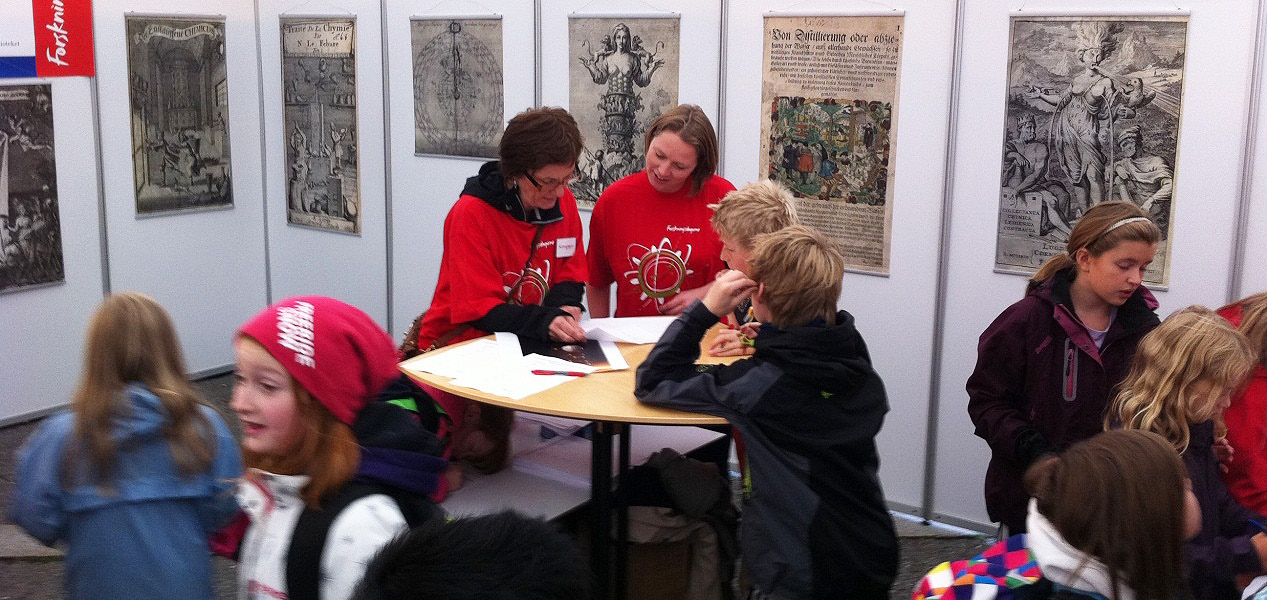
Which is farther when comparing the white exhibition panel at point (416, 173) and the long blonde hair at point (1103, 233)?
the white exhibition panel at point (416, 173)

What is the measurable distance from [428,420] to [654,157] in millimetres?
1231

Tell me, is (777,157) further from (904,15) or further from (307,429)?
(307,429)

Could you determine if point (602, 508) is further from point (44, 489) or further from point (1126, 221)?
point (1126, 221)

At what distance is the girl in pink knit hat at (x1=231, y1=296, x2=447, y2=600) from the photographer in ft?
5.59

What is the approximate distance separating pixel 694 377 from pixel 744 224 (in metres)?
0.68

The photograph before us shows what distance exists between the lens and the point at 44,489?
2.02m

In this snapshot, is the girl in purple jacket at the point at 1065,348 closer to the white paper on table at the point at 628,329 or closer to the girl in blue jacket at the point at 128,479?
the white paper on table at the point at 628,329

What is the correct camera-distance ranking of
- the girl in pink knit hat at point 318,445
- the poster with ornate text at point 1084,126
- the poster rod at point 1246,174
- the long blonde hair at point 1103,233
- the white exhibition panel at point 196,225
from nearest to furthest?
1. the girl in pink knit hat at point 318,445
2. the long blonde hair at point 1103,233
3. the poster rod at point 1246,174
4. the poster with ornate text at point 1084,126
5. the white exhibition panel at point 196,225

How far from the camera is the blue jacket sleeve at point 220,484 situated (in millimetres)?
2080

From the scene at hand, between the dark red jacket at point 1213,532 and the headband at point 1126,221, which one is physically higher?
the headband at point 1126,221

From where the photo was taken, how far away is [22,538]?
455cm

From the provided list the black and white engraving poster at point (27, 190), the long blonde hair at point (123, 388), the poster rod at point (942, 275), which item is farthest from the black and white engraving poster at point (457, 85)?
the long blonde hair at point (123, 388)

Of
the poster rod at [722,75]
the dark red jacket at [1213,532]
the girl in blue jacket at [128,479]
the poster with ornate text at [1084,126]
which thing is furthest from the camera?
the poster rod at [722,75]

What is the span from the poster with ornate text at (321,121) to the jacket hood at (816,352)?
4.23m
